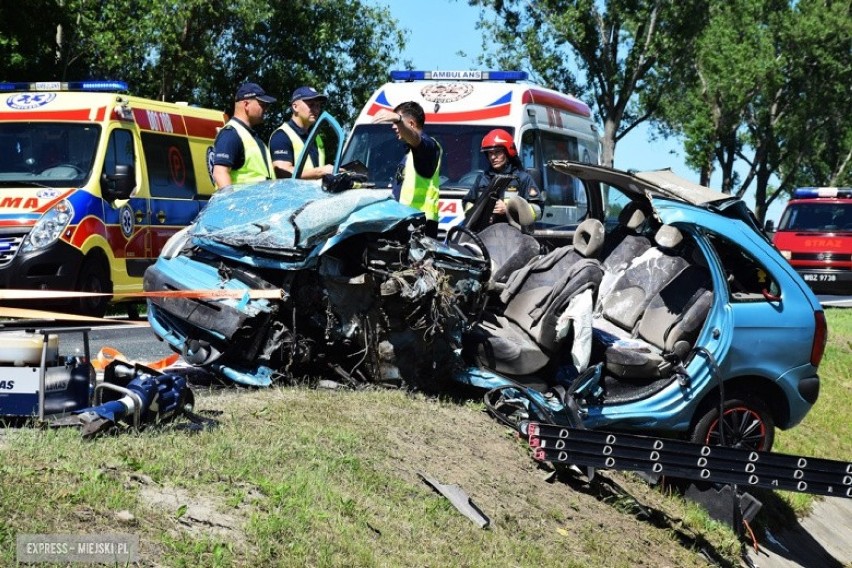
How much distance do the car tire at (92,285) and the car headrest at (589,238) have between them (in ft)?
19.7

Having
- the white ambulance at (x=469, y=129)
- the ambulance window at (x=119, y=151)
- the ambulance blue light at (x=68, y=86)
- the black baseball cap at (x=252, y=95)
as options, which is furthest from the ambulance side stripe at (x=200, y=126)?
the black baseball cap at (x=252, y=95)

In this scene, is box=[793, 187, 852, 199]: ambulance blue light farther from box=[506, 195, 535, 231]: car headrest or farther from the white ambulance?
box=[506, 195, 535, 231]: car headrest

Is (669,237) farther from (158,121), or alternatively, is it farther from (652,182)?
(158,121)

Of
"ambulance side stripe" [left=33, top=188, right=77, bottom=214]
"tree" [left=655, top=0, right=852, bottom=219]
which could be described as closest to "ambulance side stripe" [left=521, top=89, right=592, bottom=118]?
"ambulance side stripe" [left=33, top=188, right=77, bottom=214]

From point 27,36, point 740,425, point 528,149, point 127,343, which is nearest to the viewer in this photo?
point 740,425

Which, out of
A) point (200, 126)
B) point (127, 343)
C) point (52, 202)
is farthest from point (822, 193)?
point (127, 343)

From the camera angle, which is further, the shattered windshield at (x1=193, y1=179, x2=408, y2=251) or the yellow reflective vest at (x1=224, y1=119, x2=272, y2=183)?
the yellow reflective vest at (x1=224, y1=119, x2=272, y2=183)

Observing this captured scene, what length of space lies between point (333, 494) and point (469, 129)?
8771mm

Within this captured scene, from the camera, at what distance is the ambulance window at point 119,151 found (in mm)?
13555

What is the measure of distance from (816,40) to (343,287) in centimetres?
3589

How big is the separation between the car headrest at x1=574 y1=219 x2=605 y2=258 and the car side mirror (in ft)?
20.9

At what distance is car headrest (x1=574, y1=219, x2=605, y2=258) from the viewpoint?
27.2 feet

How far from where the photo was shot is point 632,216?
30.1ft

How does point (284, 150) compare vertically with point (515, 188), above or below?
above
